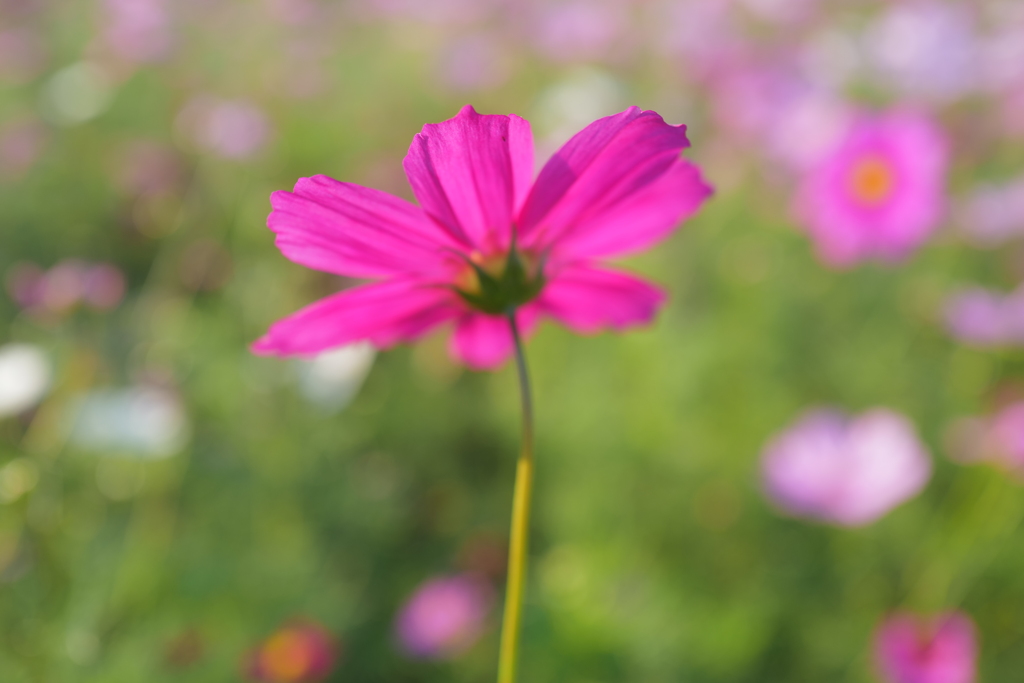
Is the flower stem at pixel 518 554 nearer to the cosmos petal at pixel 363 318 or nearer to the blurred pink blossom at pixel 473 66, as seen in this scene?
the cosmos petal at pixel 363 318

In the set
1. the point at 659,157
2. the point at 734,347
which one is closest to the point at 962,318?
the point at 734,347

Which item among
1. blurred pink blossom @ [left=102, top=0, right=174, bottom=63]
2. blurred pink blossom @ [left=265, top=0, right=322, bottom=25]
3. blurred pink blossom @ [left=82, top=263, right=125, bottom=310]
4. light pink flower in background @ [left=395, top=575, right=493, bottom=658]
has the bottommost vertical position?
light pink flower in background @ [left=395, top=575, right=493, bottom=658]

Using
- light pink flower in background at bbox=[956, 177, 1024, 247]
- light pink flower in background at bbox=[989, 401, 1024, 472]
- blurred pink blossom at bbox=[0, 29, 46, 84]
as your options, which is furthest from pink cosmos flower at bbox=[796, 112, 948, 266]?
blurred pink blossom at bbox=[0, 29, 46, 84]

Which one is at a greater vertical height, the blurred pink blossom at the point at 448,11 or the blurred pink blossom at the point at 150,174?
the blurred pink blossom at the point at 448,11

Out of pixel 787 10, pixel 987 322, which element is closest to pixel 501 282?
pixel 987 322

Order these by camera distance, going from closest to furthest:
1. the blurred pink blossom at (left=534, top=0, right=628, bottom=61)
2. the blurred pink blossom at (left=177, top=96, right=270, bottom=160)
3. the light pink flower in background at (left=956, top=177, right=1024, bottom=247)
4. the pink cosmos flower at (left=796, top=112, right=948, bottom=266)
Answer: the pink cosmos flower at (left=796, top=112, right=948, bottom=266)
the light pink flower in background at (left=956, top=177, right=1024, bottom=247)
the blurred pink blossom at (left=177, top=96, right=270, bottom=160)
the blurred pink blossom at (left=534, top=0, right=628, bottom=61)

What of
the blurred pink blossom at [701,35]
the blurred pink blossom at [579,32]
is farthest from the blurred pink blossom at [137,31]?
the blurred pink blossom at [701,35]

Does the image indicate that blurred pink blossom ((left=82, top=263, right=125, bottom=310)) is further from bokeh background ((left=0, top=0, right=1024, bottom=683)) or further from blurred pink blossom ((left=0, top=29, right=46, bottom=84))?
blurred pink blossom ((left=0, top=29, right=46, bottom=84))
